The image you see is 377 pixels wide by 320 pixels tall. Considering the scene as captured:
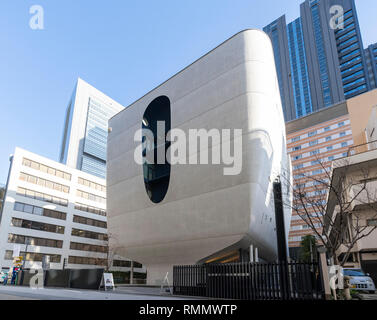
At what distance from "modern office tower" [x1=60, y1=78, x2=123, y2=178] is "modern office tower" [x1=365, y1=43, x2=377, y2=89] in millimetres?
101743

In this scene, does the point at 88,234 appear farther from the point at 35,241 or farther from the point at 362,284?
the point at 362,284

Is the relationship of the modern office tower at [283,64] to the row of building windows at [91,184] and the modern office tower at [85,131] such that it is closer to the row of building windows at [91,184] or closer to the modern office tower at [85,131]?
the row of building windows at [91,184]

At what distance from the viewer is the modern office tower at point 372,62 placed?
94556 mm

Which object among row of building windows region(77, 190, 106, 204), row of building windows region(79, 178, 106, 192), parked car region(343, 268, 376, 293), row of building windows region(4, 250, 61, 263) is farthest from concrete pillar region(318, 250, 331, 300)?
row of building windows region(79, 178, 106, 192)

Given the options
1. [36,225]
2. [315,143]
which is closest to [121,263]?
[36,225]

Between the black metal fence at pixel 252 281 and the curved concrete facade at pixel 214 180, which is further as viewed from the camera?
the curved concrete facade at pixel 214 180

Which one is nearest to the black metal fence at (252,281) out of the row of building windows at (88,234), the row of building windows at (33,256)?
the row of building windows at (33,256)

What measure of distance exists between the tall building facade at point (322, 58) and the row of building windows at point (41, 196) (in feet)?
274

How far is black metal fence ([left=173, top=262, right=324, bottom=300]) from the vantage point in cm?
1123

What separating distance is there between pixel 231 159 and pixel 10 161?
40.1 m
